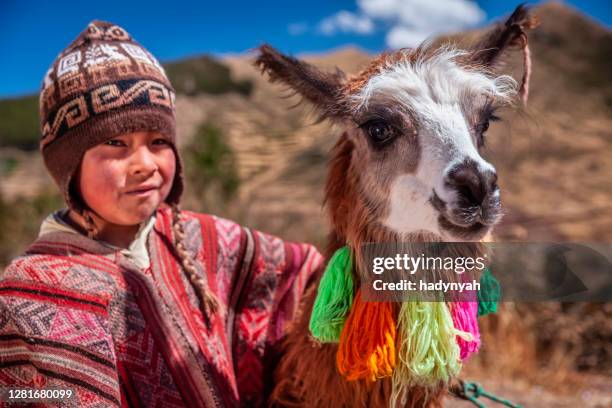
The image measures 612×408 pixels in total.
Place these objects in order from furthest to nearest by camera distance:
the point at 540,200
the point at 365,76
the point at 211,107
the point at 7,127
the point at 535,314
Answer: the point at 211,107
the point at 7,127
the point at 540,200
the point at 535,314
the point at 365,76

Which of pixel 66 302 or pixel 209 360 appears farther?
pixel 209 360

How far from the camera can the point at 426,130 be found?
59.1 inches

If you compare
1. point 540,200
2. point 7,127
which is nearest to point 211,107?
point 7,127

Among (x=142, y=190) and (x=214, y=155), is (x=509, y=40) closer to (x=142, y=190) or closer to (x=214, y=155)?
(x=142, y=190)

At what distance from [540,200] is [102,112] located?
1439 cm

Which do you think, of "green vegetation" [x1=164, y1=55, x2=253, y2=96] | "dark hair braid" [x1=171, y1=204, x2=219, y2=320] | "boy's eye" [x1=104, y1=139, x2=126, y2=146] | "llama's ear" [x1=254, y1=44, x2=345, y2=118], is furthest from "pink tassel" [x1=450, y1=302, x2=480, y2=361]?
"green vegetation" [x1=164, y1=55, x2=253, y2=96]

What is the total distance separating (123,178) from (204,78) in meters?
57.9

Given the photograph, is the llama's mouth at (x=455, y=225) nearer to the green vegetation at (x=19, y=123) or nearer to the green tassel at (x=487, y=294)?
the green tassel at (x=487, y=294)

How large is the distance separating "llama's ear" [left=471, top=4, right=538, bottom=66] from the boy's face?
1228 mm

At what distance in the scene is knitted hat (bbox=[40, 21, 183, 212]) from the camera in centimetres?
176

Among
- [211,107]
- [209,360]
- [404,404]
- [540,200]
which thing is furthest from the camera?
[211,107]

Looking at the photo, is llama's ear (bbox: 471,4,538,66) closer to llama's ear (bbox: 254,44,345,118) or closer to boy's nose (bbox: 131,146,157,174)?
llama's ear (bbox: 254,44,345,118)

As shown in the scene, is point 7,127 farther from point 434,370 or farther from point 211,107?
point 434,370

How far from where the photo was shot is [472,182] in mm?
1314
